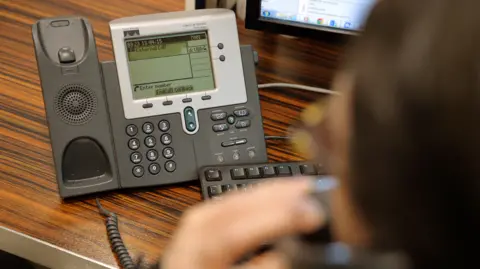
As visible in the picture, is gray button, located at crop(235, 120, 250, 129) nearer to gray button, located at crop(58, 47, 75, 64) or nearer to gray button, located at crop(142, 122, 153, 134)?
gray button, located at crop(142, 122, 153, 134)

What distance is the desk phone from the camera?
33.7 inches

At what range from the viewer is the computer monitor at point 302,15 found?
1.01 meters

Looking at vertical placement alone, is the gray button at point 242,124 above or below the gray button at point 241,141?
above

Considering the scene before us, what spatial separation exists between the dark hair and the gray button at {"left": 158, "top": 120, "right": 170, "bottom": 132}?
20.8 inches

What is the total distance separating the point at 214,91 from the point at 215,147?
77mm

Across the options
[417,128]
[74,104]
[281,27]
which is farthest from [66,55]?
[417,128]

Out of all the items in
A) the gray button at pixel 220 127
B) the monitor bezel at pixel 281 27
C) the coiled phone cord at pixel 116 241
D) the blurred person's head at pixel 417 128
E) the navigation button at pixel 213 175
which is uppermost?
the blurred person's head at pixel 417 128

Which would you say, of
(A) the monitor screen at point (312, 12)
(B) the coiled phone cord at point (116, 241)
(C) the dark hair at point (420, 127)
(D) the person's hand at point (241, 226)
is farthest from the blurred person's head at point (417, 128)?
(A) the monitor screen at point (312, 12)

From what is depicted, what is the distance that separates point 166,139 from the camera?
90cm

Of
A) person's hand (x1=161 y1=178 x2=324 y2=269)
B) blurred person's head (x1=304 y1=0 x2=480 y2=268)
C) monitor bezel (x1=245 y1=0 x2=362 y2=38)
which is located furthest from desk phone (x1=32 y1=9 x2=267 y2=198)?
blurred person's head (x1=304 y1=0 x2=480 y2=268)

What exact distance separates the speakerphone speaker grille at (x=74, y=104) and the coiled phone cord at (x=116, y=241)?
0.12m

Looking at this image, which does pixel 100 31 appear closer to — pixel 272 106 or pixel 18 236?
pixel 272 106

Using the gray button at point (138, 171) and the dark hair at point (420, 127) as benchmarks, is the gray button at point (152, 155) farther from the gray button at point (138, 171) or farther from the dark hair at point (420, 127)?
the dark hair at point (420, 127)

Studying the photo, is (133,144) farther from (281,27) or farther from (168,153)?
(281,27)
